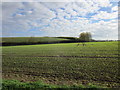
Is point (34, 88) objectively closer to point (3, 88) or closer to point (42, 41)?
point (3, 88)

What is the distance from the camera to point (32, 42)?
86.7 meters

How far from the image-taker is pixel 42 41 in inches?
3361

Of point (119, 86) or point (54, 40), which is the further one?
point (54, 40)

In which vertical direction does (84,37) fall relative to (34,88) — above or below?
above

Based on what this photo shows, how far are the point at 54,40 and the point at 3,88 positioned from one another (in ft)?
275

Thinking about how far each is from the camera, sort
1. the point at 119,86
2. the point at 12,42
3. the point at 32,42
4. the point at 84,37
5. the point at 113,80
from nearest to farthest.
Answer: the point at 119,86 < the point at 113,80 < the point at 84,37 < the point at 12,42 < the point at 32,42

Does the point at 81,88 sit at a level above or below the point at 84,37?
below

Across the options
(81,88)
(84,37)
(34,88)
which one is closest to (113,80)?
(81,88)

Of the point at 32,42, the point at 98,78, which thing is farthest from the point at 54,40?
the point at 98,78

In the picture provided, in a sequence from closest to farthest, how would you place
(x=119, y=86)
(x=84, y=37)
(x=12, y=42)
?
(x=119, y=86)
(x=84, y=37)
(x=12, y=42)

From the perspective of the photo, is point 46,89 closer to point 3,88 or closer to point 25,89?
point 25,89

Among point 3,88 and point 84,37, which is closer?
point 3,88

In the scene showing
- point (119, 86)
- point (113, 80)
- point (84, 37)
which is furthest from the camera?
point (84, 37)

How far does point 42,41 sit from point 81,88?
271 ft
